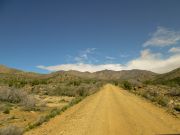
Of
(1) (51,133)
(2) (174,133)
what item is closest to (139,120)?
(2) (174,133)

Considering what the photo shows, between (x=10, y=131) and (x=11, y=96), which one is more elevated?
(x=11, y=96)

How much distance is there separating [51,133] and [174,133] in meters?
5.42

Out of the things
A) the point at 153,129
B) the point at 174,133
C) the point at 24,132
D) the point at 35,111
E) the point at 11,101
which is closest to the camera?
the point at 174,133

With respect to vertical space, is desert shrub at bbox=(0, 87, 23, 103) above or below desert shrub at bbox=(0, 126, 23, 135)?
above

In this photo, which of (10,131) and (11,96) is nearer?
(10,131)

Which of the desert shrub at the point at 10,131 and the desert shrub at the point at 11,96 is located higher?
the desert shrub at the point at 11,96

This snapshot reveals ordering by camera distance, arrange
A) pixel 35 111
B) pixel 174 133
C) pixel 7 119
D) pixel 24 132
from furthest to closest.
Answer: pixel 35 111 → pixel 7 119 → pixel 24 132 → pixel 174 133

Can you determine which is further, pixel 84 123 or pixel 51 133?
pixel 84 123

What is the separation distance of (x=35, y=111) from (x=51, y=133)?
1371 centimetres

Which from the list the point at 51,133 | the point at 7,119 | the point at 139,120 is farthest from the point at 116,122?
the point at 7,119

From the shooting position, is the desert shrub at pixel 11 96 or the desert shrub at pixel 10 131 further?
the desert shrub at pixel 11 96

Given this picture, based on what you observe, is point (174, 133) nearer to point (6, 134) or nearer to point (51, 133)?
point (51, 133)

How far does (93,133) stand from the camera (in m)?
12.0

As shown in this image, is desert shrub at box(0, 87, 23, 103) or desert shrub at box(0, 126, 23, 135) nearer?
desert shrub at box(0, 126, 23, 135)
